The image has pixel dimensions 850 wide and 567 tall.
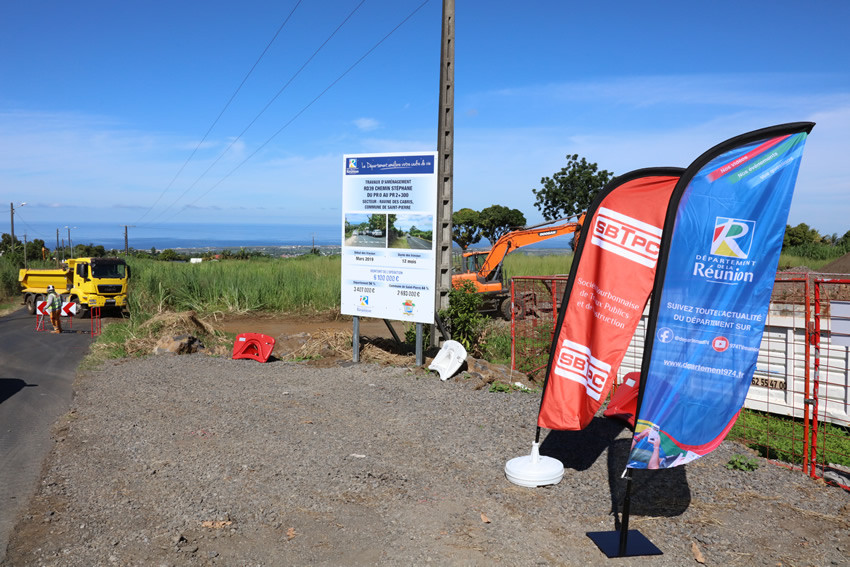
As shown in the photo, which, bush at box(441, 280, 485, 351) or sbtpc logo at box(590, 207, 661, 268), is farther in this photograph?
bush at box(441, 280, 485, 351)

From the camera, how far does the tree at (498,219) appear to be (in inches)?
2216

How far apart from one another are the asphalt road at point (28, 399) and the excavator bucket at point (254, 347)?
111 inches

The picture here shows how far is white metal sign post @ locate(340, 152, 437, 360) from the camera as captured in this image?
33.3 feet

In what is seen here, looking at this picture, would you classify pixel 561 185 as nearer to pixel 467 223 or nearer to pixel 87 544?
pixel 467 223

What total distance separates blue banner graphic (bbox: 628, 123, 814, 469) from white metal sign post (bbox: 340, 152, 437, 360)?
20.5 feet

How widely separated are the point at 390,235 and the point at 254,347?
3.71 meters

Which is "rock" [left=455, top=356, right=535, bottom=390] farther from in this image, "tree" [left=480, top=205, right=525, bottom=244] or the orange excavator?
"tree" [left=480, top=205, right=525, bottom=244]

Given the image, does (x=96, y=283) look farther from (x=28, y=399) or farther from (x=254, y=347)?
Answer: (x=28, y=399)

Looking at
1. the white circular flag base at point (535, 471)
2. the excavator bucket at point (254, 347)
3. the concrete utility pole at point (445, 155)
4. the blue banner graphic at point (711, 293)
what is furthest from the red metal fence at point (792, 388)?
the excavator bucket at point (254, 347)

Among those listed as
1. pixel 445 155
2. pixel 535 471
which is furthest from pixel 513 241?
pixel 535 471

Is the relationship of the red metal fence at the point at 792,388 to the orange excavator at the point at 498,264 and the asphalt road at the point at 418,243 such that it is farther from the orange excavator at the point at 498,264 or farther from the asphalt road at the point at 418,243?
the orange excavator at the point at 498,264

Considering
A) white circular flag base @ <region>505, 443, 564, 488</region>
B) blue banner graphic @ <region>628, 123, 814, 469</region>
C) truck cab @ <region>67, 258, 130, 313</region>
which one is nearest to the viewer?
blue banner graphic @ <region>628, 123, 814, 469</region>

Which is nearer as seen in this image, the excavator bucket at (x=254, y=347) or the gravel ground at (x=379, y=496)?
the gravel ground at (x=379, y=496)

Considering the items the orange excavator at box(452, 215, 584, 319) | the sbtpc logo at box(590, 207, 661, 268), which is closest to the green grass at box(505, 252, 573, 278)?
the orange excavator at box(452, 215, 584, 319)
